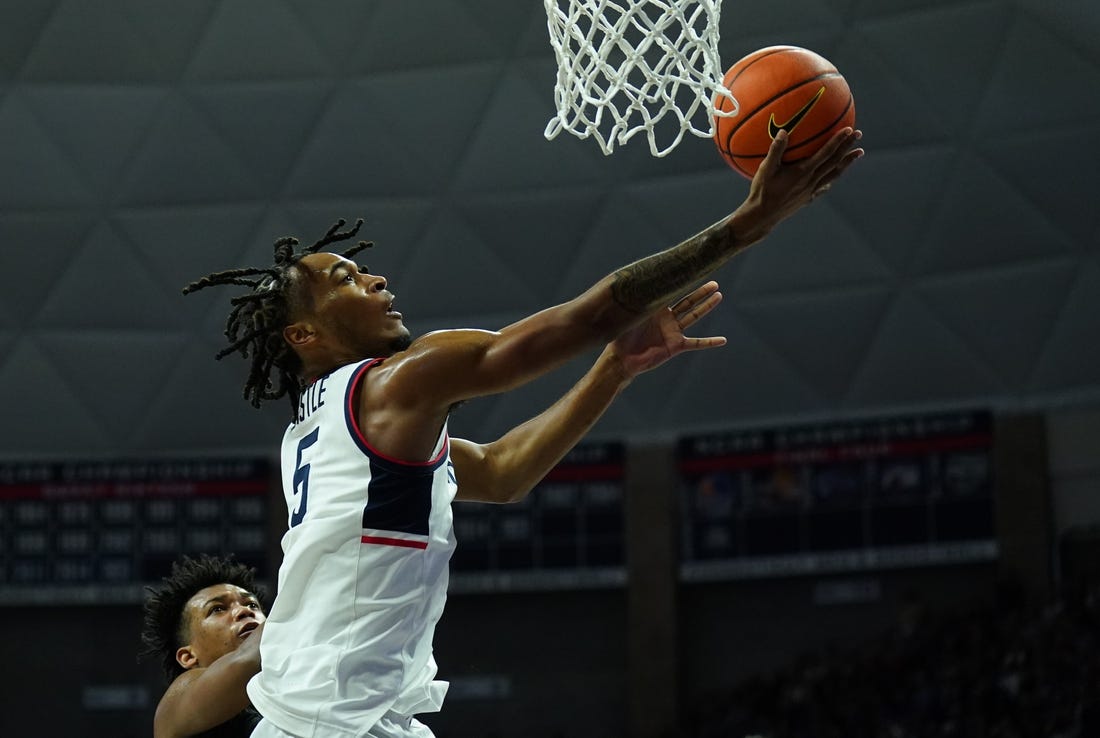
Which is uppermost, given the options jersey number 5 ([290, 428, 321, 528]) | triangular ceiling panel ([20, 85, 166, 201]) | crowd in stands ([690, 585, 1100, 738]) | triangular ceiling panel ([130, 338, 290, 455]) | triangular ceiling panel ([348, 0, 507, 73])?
triangular ceiling panel ([348, 0, 507, 73])

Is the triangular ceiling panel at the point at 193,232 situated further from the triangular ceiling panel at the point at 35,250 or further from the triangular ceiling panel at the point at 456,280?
the triangular ceiling panel at the point at 456,280

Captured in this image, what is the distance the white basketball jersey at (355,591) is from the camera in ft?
12.8

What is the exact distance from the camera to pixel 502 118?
1647 cm

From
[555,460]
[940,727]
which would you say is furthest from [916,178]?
[555,460]

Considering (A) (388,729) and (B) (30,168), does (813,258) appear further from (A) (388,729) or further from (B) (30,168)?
(A) (388,729)

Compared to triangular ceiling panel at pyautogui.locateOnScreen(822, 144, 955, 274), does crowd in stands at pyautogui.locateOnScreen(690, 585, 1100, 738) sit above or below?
below

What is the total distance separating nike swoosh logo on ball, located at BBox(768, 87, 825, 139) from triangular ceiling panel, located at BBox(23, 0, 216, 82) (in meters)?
12.9

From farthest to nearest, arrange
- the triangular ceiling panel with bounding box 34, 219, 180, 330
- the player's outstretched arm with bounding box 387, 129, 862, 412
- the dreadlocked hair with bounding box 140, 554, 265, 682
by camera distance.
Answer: the triangular ceiling panel with bounding box 34, 219, 180, 330
the dreadlocked hair with bounding box 140, 554, 265, 682
the player's outstretched arm with bounding box 387, 129, 862, 412

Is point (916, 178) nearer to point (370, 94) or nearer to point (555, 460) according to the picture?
point (370, 94)

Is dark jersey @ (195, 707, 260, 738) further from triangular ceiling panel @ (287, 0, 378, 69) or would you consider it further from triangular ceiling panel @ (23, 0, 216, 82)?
triangular ceiling panel @ (23, 0, 216, 82)

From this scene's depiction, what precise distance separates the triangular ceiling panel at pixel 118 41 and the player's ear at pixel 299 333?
12.6m

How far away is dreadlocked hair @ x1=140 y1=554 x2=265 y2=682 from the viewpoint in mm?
5297

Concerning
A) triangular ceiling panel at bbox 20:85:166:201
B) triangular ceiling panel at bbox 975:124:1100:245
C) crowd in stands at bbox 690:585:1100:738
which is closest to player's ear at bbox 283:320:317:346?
crowd in stands at bbox 690:585:1100:738

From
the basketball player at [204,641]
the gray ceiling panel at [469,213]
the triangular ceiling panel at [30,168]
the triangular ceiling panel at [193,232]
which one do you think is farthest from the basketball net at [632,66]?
the triangular ceiling panel at [30,168]
